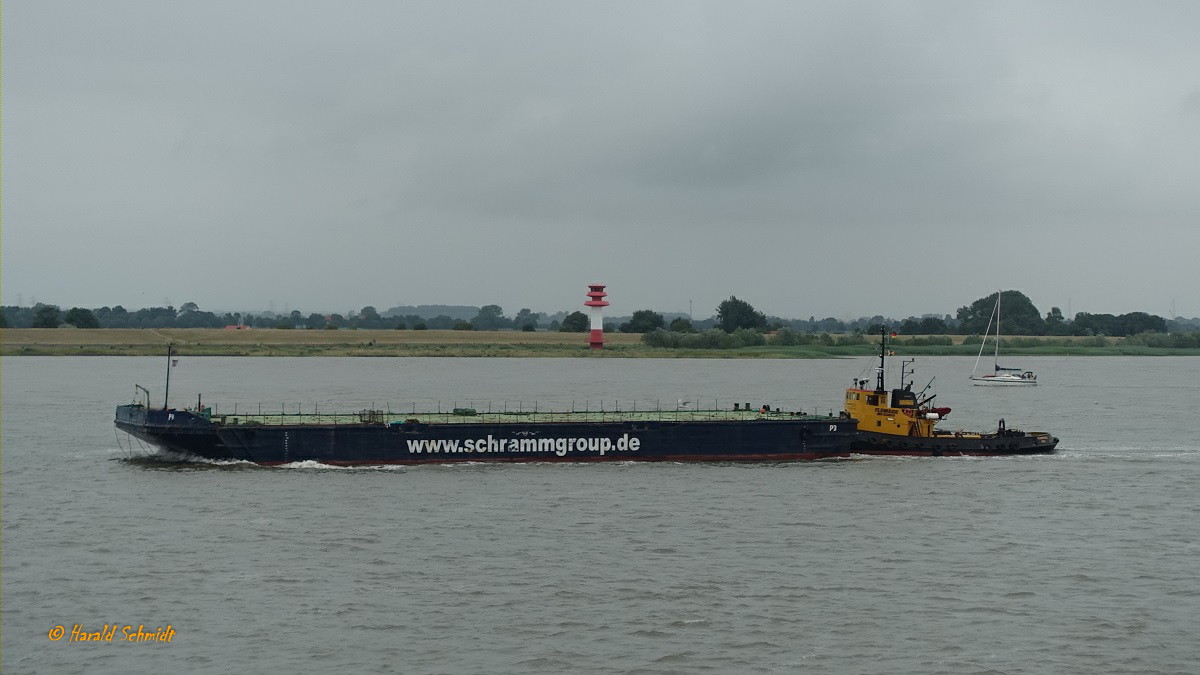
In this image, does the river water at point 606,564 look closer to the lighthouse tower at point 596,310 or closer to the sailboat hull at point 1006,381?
the sailboat hull at point 1006,381

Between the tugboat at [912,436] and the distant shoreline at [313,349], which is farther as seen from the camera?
the distant shoreline at [313,349]

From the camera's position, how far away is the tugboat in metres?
60.6

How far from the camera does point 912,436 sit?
2391 inches

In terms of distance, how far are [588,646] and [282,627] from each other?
326 inches

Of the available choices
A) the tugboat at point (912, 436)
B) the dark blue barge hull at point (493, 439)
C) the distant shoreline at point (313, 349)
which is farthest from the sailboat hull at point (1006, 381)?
the dark blue barge hull at point (493, 439)

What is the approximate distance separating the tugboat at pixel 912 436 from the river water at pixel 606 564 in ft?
6.30

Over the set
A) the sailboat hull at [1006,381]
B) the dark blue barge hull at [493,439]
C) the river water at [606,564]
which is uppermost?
the sailboat hull at [1006,381]

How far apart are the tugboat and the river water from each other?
192cm

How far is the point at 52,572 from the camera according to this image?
33688mm

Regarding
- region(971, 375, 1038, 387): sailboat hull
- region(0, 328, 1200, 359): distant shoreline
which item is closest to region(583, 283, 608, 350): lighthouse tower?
region(0, 328, 1200, 359): distant shoreline

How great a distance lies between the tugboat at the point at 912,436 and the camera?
60.6 meters

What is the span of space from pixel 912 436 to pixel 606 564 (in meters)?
30.6

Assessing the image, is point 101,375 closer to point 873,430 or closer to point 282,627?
point 873,430

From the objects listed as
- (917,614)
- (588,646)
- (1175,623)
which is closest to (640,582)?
(588,646)
